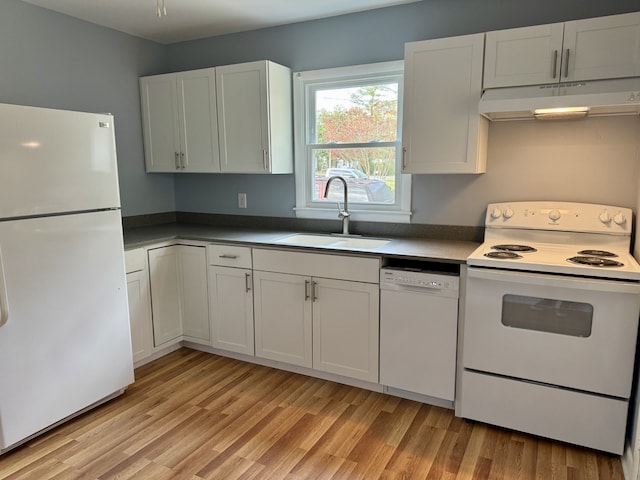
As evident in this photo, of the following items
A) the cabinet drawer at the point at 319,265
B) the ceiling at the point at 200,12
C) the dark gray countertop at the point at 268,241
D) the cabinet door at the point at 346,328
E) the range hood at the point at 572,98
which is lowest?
the cabinet door at the point at 346,328

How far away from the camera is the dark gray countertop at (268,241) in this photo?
248 cm

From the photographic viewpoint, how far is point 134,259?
2920 millimetres

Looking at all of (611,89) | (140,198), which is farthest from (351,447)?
(140,198)

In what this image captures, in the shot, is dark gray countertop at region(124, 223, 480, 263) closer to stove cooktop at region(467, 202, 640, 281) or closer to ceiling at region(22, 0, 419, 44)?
stove cooktop at region(467, 202, 640, 281)

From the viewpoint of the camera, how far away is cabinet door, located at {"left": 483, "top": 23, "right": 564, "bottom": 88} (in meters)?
2.27

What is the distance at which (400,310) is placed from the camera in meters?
2.53

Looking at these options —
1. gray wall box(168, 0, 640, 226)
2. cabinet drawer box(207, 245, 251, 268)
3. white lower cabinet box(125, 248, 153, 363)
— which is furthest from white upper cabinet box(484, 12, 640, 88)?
white lower cabinet box(125, 248, 153, 363)

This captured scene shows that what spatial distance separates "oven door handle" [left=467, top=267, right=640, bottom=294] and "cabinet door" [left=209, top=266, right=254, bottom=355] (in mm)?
1490

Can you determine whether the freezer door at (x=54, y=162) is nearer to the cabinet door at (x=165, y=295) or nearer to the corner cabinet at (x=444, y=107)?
the cabinet door at (x=165, y=295)

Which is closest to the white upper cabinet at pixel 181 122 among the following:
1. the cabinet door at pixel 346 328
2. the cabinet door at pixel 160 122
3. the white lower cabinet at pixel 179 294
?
the cabinet door at pixel 160 122

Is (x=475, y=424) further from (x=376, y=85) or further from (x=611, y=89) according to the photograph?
(x=376, y=85)

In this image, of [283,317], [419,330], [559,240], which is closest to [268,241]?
[283,317]

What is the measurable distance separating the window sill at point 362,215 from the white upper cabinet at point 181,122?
74 cm

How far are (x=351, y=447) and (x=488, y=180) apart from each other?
1740mm
